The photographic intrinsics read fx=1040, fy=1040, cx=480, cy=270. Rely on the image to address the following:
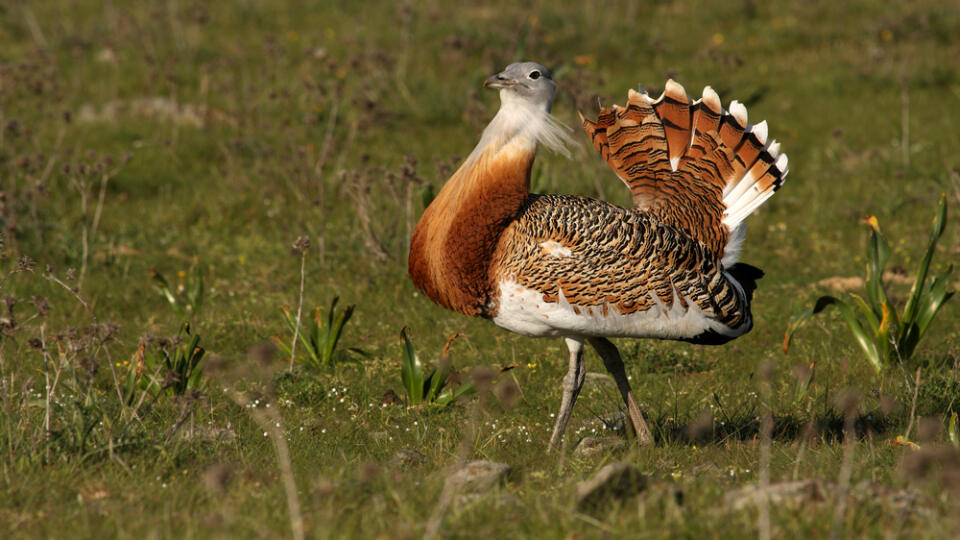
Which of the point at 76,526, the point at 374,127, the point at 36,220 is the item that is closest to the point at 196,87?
the point at 374,127

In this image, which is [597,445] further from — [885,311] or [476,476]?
[885,311]

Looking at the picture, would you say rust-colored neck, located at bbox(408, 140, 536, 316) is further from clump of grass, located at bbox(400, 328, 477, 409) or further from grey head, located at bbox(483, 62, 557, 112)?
clump of grass, located at bbox(400, 328, 477, 409)

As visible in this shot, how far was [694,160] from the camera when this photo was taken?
200 inches

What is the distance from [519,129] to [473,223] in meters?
0.45

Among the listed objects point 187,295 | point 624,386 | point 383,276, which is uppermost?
point 624,386

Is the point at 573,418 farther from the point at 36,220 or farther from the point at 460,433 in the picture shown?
the point at 36,220

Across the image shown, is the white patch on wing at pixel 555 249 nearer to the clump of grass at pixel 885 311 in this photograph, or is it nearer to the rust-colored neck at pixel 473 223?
the rust-colored neck at pixel 473 223

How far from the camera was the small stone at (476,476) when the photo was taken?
3369 mm

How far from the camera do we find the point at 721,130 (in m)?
5.02

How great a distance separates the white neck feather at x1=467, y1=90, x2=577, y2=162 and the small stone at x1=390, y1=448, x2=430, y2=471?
1.26 metres

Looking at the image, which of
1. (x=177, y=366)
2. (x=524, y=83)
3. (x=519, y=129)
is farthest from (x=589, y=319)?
(x=177, y=366)

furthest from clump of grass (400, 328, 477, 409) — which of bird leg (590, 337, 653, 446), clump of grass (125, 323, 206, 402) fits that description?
clump of grass (125, 323, 206, 402)

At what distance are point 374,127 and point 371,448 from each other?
205 inches

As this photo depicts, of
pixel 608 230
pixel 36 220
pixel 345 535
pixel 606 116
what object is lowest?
pixel 36 220
